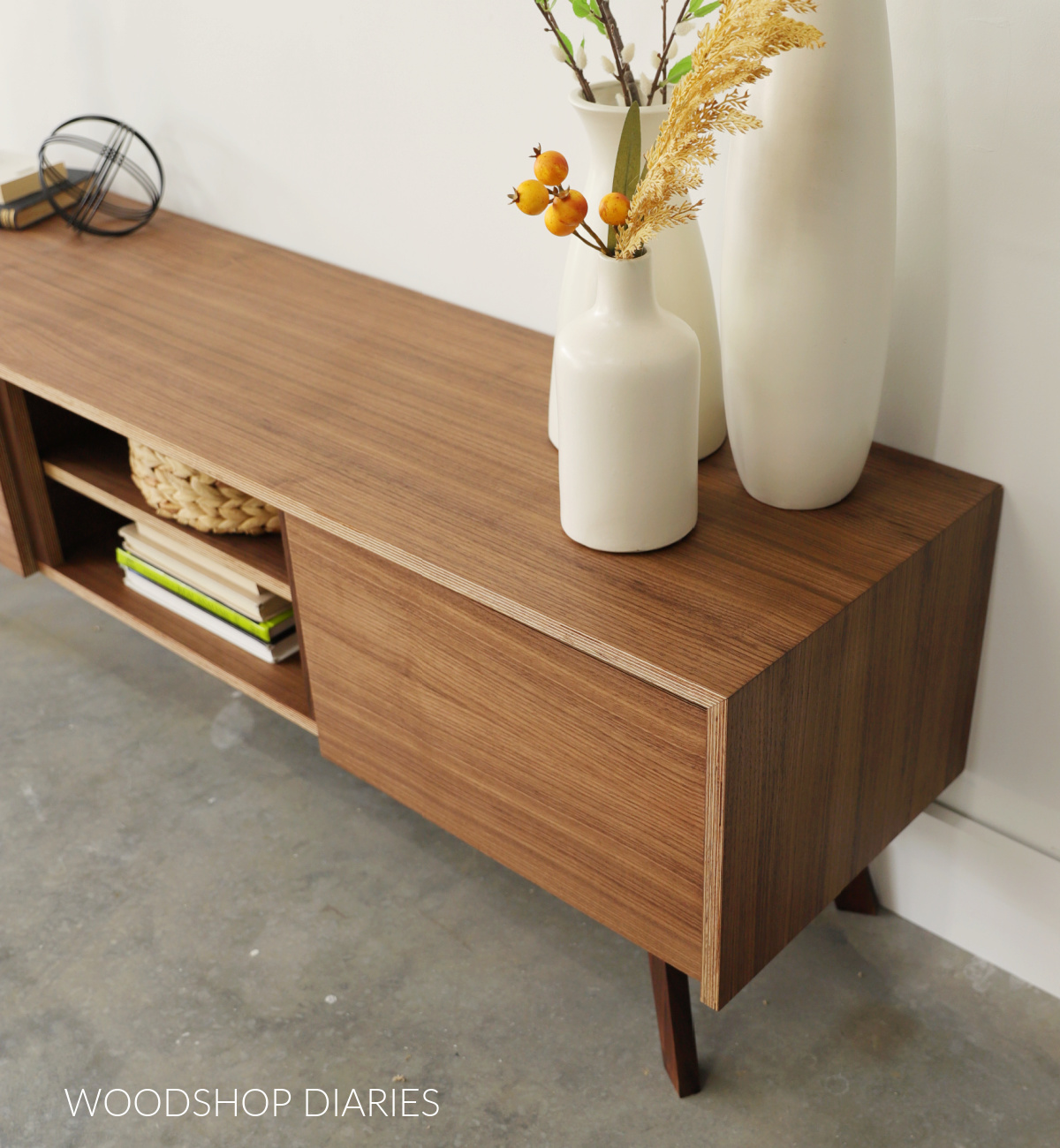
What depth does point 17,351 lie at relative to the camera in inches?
60.7

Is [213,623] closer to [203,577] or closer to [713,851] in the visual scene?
[203,577]

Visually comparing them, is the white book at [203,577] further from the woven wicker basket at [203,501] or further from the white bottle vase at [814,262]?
the white bottle vase at [814,262]

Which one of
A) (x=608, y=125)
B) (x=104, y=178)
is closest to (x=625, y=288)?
(x=608, y=125)

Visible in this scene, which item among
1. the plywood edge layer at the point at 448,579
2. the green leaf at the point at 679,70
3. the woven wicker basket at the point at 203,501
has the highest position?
the green leaf at the point at 679,70

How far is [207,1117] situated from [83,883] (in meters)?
0.41

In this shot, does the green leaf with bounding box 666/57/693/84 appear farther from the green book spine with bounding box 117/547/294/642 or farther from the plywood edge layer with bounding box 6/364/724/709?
the green book spine with bounding box 117/547/294/642

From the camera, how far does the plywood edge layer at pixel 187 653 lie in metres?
1.44

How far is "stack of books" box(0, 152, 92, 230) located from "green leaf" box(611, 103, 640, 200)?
1.33m

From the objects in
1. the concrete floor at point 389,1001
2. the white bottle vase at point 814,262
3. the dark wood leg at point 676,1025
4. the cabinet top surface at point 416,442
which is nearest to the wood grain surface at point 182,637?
the concrete floor at point 389,1001

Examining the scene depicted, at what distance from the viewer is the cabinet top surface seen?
40.0 inches

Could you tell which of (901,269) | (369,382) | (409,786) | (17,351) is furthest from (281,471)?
(901,269)

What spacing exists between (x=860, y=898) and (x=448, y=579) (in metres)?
0.71

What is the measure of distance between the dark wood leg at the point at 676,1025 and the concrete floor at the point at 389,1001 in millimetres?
26

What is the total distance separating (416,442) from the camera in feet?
4.26
